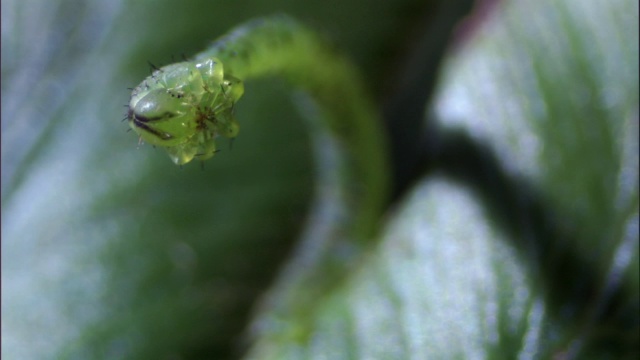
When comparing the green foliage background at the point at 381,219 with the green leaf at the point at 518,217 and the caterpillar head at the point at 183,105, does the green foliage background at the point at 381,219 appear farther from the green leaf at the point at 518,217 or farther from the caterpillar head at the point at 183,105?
the caterpillar head at the point at 183,105

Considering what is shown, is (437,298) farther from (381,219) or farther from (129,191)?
(129,191)

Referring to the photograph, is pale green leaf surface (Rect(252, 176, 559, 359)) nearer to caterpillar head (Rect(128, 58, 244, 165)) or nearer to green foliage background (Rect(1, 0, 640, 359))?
green foliage background (Rect(1, 0, 640, 359))

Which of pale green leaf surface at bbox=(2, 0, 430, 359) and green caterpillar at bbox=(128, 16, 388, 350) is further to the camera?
pale green leaf surface at bbox=(2, 0, 430, 359)

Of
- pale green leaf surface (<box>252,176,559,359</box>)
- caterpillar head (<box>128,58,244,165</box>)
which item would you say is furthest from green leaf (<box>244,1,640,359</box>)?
caterpillar head (<box>128,58,244,165</box>)

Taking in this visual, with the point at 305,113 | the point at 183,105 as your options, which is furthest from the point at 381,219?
the point at 183,105

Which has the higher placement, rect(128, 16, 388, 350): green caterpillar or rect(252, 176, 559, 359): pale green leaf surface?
rect(128, 16, 388, 350): green caterpillar

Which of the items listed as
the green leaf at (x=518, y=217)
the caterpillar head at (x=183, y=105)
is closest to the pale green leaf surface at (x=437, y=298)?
the green leaf at (x=518, y=217)

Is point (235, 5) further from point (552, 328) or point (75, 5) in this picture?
point (552, 328)
